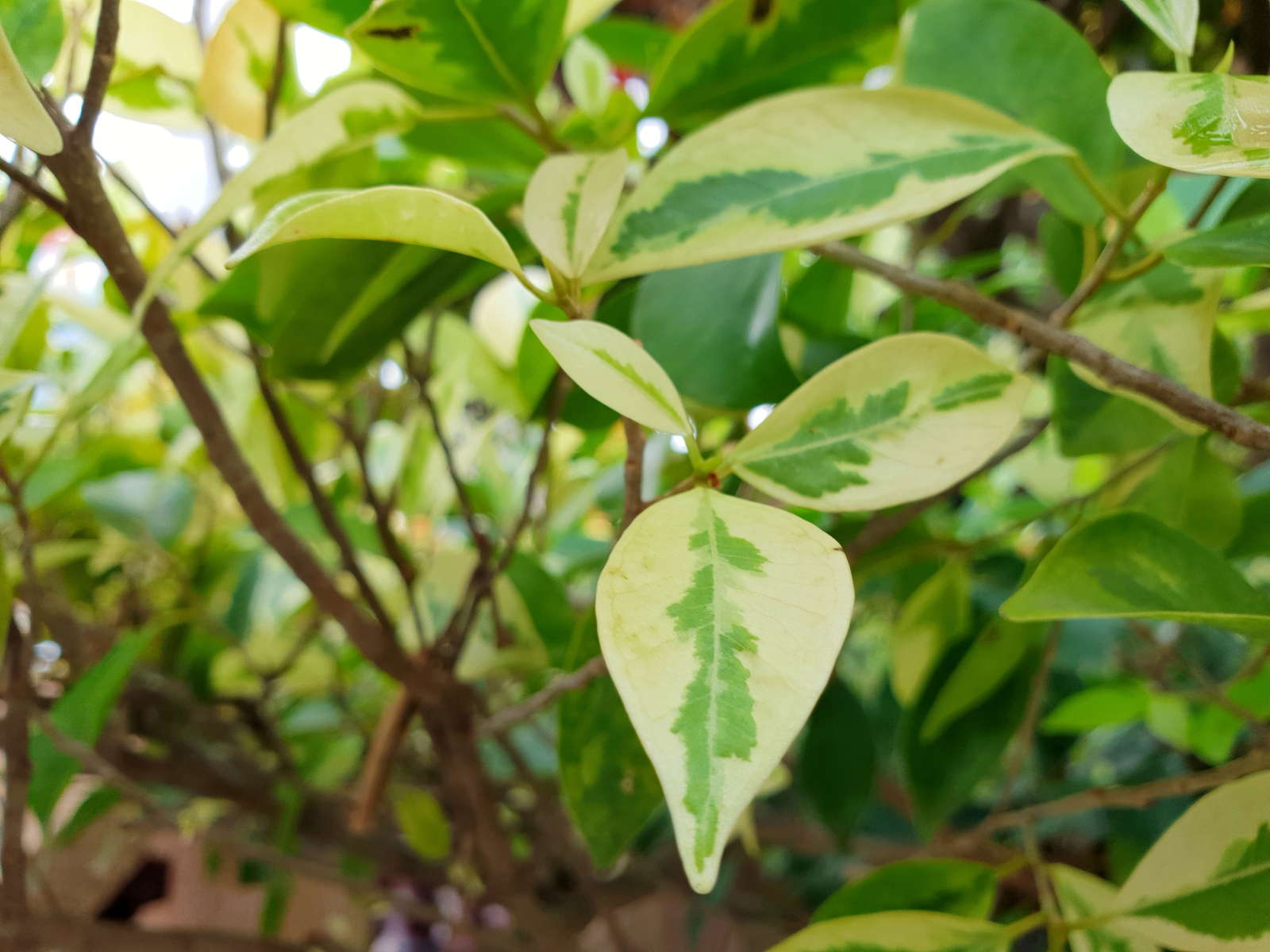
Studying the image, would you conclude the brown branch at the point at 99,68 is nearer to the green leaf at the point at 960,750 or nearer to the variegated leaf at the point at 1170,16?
the variegated leaf at the point at 1170,16

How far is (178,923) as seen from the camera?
755 millimetres

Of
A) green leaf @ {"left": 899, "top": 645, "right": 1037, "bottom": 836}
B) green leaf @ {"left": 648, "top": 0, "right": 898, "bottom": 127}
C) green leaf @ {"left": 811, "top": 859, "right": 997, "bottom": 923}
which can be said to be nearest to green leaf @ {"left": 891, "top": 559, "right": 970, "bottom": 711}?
green leaf @ {"left": 899, "top": 645, "right": 1037, "bottom": 836}

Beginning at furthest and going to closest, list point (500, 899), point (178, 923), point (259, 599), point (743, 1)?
point (178, 923) → point (259, 599) → point (500, 899) → point (743, 1)

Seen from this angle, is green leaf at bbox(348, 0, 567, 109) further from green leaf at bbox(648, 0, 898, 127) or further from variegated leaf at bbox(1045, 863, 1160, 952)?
variegated leaf at bbox(1045, 863, 1160, 952)

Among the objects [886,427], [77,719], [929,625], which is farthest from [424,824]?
[886,427]

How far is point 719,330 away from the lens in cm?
29

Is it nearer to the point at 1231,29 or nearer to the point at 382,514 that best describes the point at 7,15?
the point at 382,514

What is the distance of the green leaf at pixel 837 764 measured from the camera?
46 centimetres

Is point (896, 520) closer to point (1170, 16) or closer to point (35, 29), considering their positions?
point (1170, 16)

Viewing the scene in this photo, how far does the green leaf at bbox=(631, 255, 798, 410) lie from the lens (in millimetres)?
285

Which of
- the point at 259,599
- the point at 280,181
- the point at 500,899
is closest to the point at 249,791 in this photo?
the point at 259,599

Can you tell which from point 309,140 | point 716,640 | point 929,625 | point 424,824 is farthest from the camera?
point 424,824

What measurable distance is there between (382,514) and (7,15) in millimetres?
199

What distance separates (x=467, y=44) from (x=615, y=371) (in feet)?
0.49
